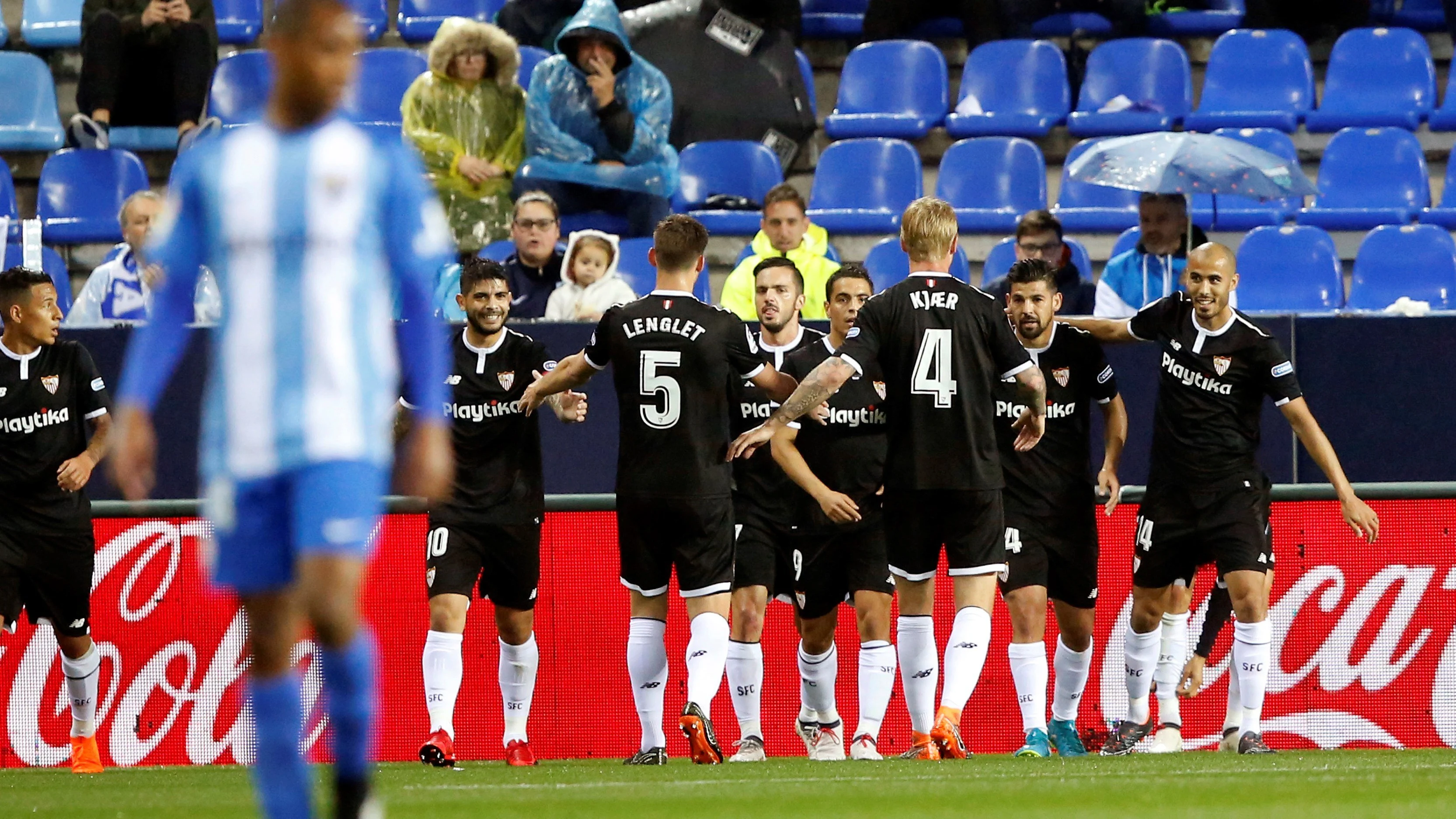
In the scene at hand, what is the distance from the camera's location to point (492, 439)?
28.4 ft

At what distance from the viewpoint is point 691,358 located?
8.07 metres

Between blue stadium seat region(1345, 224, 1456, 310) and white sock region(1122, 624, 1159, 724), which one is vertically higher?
blue stadium seat region(1345, 224, 1456, 310)

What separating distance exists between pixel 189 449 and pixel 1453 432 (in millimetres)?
6399

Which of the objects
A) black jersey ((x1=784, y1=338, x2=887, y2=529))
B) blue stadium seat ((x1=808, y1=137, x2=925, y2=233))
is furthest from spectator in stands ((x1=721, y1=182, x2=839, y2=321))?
blue stadium seat ((x1=808, y1=137, x2=925, y2=233))

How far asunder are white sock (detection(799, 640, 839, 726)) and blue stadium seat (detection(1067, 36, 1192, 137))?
5.78m

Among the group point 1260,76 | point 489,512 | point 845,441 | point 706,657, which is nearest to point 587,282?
point 489,512

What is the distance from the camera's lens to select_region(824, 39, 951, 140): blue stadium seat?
13680mm

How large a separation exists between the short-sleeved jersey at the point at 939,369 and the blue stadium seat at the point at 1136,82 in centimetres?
558

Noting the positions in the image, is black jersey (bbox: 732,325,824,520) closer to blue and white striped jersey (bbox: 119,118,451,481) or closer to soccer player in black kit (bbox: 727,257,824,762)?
soccer player in black kit (bbox: 727,257,824,762)

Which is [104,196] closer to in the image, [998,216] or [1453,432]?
[998,216]

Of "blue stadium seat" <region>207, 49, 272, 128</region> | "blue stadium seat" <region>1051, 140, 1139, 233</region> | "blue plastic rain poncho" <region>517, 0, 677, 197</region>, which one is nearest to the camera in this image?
"blue plastic rain poncho" <region>517, 0, 677, 197</region>

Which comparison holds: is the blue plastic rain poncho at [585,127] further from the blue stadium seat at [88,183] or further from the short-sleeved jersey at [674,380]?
the short-sleeved jersey at [674,380]

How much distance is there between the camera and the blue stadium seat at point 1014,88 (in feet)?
44.2

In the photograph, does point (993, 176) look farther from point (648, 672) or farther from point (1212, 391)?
point (648, 672)
